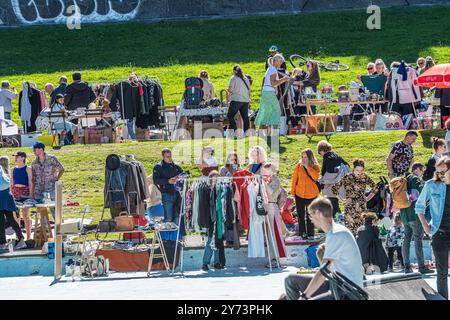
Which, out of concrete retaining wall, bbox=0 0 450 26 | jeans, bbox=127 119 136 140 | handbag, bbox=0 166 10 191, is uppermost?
concrete retaining wall, bbox=0 0 450 26

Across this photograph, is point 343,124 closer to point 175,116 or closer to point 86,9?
point 175,116

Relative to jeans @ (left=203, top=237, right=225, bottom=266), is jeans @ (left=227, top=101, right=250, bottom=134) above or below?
above

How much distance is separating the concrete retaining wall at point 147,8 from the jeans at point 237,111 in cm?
1640

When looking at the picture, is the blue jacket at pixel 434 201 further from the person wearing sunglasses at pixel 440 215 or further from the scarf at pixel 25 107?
the scarf at pixel 25 107

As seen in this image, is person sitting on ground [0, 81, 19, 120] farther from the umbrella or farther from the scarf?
the umbrella

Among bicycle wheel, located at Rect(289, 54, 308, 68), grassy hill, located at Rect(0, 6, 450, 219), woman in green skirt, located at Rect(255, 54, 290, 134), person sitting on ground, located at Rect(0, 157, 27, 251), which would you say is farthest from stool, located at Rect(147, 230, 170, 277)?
grassy hill, located at Rect(0, 6, 450, 219)

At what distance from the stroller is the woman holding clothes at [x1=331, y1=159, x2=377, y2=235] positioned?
0.41 m

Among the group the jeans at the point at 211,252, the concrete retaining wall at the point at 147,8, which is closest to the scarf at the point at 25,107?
the jeans at the point at 211,252

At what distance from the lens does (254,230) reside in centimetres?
2170

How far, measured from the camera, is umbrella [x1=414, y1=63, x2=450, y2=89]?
27.9 metres

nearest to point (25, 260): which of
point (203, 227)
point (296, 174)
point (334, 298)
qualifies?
point (203, 227)

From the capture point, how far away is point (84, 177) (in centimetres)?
2683

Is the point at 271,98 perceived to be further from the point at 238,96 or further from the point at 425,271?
the point at 425,271
